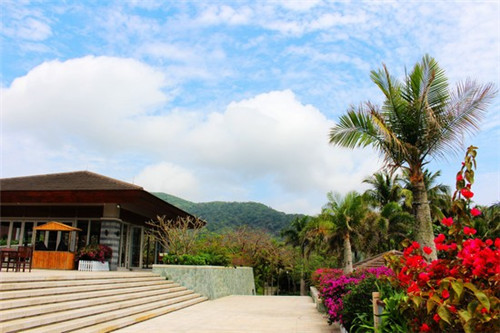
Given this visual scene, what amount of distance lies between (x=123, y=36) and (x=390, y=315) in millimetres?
8451

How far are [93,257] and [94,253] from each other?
159mm

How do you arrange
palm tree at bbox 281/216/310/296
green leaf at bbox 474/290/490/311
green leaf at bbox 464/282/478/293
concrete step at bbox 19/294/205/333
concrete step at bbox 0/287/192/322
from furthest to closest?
palm tree at bbox 281/216/310/296
concrete step at bbox 19/294/205/333
concrete step at bbox 0/287/192/322
green leaf at bbox 464/282/478/293
green leaf at bbox 474/290/490/311

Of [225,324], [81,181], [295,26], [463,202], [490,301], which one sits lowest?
[225,324]

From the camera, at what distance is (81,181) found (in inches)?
701

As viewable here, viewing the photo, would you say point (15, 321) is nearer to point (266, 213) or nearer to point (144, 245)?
point (144, 245)

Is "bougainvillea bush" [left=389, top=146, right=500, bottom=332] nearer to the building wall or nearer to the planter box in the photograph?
the planter box

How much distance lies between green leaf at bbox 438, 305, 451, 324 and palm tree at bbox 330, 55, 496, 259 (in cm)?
581

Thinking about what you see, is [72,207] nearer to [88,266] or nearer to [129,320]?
[88,266]

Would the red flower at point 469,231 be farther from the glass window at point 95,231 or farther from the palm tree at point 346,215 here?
the palm tree at point 346,215

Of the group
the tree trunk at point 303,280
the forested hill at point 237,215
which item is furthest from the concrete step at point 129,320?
the forested hill at point 237,215

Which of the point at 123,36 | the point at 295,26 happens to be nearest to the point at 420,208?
the point at 295,26

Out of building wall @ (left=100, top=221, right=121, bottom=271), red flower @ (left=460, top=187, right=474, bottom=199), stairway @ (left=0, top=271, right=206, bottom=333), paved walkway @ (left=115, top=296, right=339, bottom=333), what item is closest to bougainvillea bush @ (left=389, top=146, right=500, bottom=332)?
red flower @ (left=460, top=187, right=474, bottom=199)

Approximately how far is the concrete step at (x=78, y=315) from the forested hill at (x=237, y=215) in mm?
43151

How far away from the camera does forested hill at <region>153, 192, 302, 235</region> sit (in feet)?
188
